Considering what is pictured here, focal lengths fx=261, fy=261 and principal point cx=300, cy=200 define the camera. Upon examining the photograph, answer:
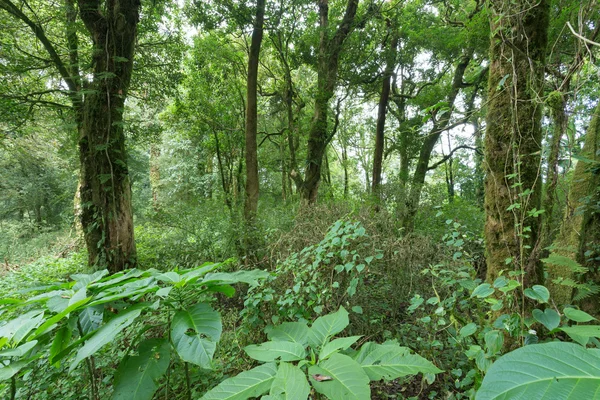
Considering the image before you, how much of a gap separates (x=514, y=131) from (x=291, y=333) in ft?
5.83

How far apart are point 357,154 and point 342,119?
466cm

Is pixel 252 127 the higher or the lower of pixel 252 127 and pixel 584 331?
the higher

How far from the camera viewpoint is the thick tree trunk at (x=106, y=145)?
3555 millimetres

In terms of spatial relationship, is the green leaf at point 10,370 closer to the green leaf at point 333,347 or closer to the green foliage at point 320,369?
the green foliage at point 320,369

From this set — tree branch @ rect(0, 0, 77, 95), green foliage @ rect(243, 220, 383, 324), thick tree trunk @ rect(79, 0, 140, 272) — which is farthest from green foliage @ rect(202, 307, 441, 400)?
tree branch @ rect(0, 0, 77, 95)

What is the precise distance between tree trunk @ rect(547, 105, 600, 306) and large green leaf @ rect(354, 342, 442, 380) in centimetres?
207

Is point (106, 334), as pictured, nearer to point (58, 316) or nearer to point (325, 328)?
point (58, 316)

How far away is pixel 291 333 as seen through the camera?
43.1 inches

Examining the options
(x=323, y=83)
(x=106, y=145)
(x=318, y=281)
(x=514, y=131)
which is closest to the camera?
(x=514, y=131)

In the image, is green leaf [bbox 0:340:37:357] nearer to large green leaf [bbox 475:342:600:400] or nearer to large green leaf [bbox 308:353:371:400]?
large green leaf [bbox 308:353:371:400]

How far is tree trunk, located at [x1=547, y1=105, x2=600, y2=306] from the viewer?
7.13ft

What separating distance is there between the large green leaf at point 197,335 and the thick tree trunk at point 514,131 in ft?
5.48

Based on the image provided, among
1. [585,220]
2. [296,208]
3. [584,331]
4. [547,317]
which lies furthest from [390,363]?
[296,208]

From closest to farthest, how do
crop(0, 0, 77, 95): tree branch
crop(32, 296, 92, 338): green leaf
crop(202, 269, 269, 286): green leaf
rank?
crop(32, 296, 92, 338): green leaf < crop(202, 269, 269, 286): green leaf < crop(0, 0, 77, 95): tree branch
